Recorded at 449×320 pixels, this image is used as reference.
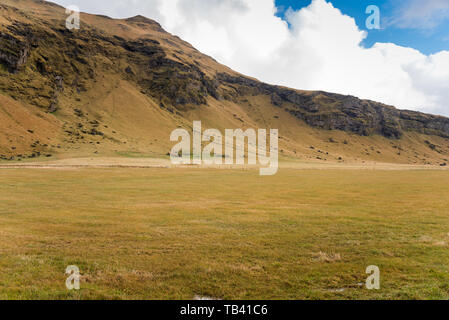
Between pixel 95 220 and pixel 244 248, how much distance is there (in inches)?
498

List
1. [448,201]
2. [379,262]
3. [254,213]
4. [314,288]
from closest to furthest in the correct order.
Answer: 1. [314,288]
2. [379,262]
3. [254,213]
4. [448,201]

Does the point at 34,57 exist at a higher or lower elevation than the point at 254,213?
higher

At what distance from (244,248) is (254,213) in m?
9.92

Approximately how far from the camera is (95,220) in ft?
A: 68.3

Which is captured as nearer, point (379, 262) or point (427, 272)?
point (427, 272)

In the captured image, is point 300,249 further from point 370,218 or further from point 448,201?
point 448,201

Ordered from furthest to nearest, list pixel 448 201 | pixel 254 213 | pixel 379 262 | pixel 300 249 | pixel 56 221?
1. pixel 448 201
2. pixel 254 213
3. pixel 56 221
4. pixel 300 249
5. pixel 379 262

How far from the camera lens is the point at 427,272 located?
11.5m

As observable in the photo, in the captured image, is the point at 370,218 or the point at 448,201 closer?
the point at 370,218

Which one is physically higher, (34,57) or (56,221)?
(34,57)

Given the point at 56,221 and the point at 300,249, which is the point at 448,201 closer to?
the point at 300,249
